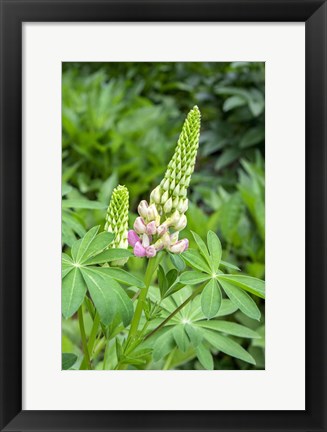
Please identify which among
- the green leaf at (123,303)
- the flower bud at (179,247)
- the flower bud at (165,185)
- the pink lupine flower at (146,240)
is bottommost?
the green leaf at (123,303)

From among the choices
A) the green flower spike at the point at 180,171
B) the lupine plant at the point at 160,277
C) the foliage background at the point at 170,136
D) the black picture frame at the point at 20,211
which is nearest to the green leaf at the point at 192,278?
the lupine plant at the point at 160,277

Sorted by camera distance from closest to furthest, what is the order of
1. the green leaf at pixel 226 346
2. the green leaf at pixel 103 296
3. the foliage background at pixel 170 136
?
1. the green leaf at pixel 103 296
2. the green leaf at pixel 226 346
3. the foliage background at pixel 170 136

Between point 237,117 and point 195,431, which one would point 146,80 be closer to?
point 237,117

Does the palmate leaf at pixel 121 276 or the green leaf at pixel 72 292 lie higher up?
the palmate leaf at pixel 121 276

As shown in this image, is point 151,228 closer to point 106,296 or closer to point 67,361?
point 106,296

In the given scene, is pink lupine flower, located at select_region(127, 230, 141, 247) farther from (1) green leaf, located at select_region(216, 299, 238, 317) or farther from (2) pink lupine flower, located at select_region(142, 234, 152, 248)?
(1) green leaf, located at select_region(216, 299, 238, 317)

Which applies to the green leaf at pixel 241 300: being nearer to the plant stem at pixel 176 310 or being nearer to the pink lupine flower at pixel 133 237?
the plant stem at pixel 176 310

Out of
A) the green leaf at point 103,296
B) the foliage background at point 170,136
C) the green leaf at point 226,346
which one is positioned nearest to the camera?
the green leaf at point 103,296
